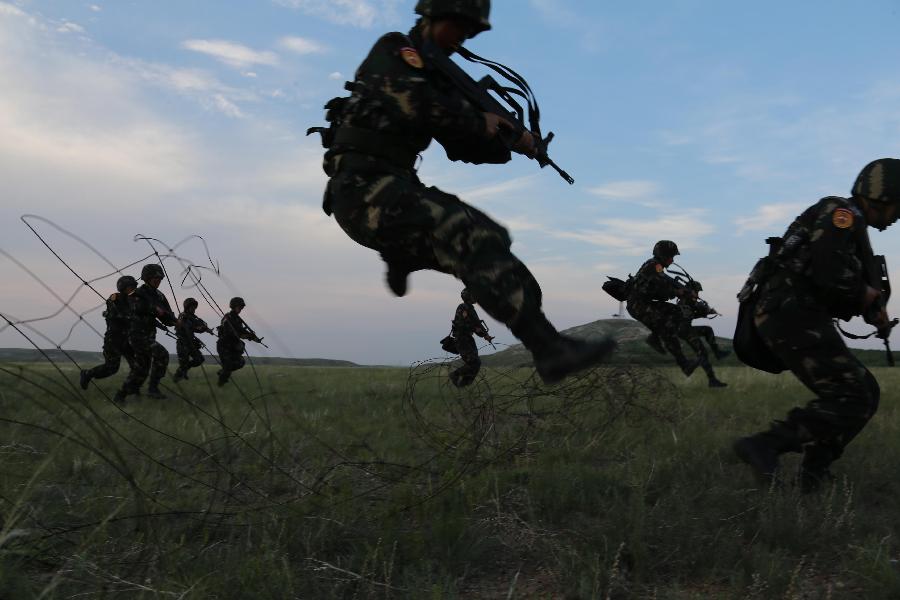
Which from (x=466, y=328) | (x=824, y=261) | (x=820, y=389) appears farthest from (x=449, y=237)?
(x=466, y=328)

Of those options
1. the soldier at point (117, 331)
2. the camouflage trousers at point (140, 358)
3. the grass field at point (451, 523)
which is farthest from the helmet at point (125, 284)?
the grass field at point (451, 523)

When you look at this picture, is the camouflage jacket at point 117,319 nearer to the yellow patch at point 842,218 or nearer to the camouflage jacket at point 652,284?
the camouflage jacket at point 652,284

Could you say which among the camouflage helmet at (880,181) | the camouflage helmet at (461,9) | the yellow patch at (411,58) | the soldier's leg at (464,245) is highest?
the camouflage helmet at (461,9)

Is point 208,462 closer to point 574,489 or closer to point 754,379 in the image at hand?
point 574,489

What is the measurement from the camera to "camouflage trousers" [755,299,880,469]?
3.57 m

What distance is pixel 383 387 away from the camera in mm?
10195

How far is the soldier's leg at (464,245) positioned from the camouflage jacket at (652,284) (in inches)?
319

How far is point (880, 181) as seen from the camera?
145 inches

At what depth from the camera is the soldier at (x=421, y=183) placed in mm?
2387

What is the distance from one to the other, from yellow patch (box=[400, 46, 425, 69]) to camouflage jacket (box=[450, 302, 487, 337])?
7.94 metres

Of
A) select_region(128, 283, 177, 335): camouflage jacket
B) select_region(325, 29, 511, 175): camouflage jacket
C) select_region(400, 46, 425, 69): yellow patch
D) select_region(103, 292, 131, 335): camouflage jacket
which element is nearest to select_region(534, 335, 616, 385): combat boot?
select_region(325, 29, 511, 175): camouflage jacket

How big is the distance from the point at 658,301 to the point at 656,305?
70 millimetres

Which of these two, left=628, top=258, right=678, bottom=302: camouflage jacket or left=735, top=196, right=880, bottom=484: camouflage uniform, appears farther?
left=628, top=258, right=678, bottom=302: camouflage jacket

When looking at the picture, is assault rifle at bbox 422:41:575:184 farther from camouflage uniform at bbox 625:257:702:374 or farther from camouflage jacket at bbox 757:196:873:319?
camouflage uniform at bbox 625:257:702:374
